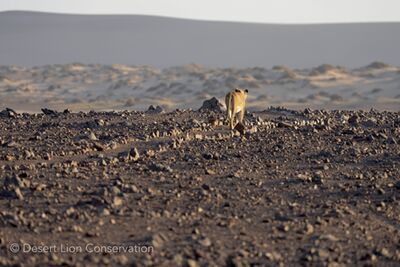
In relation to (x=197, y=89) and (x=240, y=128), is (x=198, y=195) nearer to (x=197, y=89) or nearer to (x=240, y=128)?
(x=240, y=128)

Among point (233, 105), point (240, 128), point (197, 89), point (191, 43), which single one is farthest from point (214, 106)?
point (191, 43)

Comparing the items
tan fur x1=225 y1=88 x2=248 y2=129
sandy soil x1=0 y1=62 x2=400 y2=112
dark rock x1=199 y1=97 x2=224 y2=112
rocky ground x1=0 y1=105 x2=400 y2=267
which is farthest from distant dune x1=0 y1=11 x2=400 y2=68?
rocky ground x1=0 y1=105 x2=400 y2=267

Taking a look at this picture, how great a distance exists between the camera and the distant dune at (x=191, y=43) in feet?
398

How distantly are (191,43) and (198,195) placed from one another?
410ft

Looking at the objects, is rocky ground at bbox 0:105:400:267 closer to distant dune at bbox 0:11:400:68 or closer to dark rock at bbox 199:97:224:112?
dark rock at bbox 199:97:224:112

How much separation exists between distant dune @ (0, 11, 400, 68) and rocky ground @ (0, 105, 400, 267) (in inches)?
3892

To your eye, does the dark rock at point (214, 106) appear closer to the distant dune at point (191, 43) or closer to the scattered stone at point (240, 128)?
the scattered stone at point (240, 128)

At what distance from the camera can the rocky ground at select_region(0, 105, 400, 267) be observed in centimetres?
879

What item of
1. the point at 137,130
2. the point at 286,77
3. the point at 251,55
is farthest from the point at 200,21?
the point at 137,130

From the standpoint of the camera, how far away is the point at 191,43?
13512cm

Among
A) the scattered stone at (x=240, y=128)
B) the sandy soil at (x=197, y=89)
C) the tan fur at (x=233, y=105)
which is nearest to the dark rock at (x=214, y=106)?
the tan fur at (x=233, y=105)

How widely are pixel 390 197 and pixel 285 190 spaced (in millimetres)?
1297

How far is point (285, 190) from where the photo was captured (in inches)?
459

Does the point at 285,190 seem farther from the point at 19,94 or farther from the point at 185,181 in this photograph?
the point at 19,94
